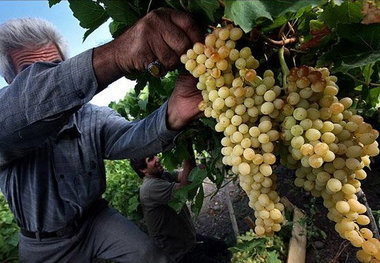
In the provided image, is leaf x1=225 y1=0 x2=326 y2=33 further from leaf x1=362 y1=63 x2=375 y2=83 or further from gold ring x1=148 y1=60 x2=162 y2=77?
leaf x1=362 y1=63 x2=375 y2=83

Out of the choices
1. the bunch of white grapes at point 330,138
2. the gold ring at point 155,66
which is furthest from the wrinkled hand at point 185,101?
the bunch of white grapes at point 330,138

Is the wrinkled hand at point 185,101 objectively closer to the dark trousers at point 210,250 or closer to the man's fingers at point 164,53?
the man's fingers at point 164,53

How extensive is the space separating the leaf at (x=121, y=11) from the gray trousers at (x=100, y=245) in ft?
6.33

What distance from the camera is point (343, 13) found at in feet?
2.75

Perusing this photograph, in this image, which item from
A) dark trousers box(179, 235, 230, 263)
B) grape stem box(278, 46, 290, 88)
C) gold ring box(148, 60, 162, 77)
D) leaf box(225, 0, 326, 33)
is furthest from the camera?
dark trousers box(179, 235, 230, 263)

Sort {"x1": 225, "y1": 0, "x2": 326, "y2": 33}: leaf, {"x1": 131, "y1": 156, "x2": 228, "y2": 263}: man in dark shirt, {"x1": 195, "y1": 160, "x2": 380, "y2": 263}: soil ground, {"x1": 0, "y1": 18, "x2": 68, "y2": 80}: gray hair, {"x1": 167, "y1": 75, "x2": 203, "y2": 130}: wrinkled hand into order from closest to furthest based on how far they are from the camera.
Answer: {"x1": 225, "y1": 0, "x2": 326, "y2": 33}: leaf → {"x1": 167, "y1": 75, "x2": 203, "y2": 130}: wrinkled hand → {"x1": 0, "y1": 18, "x2": 68, "y2": 80}: gray hair → {"x1": 195, "y1": 160, "x2": 380, "y2": 263}: soil ground → {"x1": 131, "y1": 156, "x2": 228, "y2": 263}: man in dark shirt

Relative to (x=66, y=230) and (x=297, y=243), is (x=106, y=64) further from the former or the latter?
(x=297, y=243)

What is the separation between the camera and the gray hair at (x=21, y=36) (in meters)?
2.08

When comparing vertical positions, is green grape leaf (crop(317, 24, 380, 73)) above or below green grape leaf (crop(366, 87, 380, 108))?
above

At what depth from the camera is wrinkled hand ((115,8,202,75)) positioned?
920 mm

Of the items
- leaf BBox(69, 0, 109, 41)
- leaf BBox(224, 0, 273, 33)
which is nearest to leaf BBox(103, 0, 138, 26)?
leaf BBox(69, 0, 109, 41)

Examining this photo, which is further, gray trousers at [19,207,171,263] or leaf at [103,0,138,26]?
gray trousers at [19,207,171,263]

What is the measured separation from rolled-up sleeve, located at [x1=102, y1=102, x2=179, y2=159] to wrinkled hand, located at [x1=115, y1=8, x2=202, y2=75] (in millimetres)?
533

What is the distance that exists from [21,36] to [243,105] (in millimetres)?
1836
